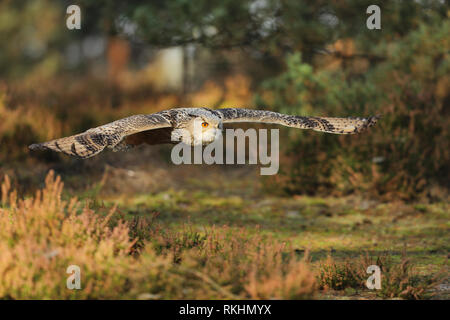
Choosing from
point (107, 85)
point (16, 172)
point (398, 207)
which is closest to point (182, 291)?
point (398, 207)

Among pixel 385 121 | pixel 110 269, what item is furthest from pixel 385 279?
pixel 385 121

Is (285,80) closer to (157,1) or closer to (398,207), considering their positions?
(398,207)

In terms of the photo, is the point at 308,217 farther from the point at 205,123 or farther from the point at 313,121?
the point at 205,123

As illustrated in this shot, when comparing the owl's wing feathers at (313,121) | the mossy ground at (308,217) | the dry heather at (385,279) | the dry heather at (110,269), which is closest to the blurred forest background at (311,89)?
the mossy ground at (308,217)

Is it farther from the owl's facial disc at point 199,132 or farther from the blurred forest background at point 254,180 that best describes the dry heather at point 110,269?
the owl's facial disc at point 199,132

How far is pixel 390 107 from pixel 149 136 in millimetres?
4605

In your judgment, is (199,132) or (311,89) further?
(311,89)

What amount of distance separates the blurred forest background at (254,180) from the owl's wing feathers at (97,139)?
36 cm

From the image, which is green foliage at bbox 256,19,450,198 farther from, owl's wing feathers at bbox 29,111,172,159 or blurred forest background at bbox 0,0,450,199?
owl's wing feathers at bbox 29,111,172,159

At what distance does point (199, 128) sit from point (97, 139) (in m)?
1.66

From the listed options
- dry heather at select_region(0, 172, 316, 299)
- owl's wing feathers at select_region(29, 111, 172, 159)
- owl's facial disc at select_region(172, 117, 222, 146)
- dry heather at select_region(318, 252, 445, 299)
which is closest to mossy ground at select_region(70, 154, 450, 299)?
dry heather at select_region(318, 252, 445, 299)

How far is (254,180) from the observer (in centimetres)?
1248

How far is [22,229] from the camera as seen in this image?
207 inches

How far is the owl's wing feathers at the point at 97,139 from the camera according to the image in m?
5.75
